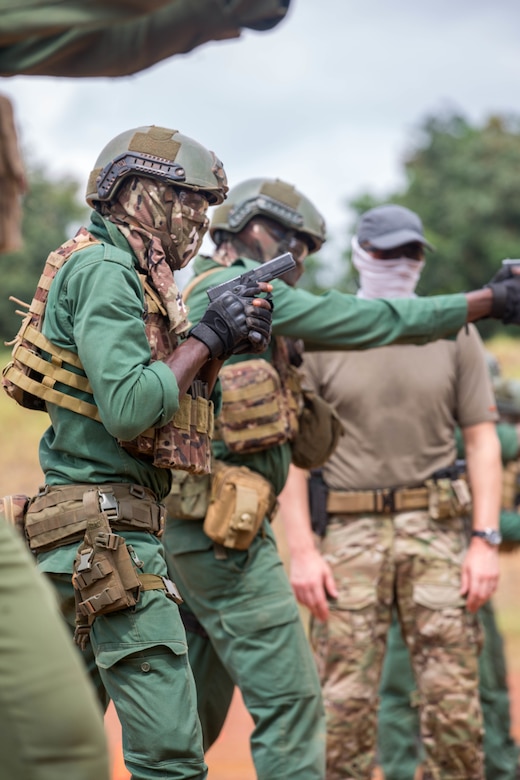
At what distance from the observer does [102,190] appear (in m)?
4.43

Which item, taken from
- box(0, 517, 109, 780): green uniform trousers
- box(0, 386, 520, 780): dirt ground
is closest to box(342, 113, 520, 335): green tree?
box(0, 386, 520, 780): dirt ground

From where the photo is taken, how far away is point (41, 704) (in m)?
2.96

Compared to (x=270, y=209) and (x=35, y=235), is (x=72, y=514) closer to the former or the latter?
(x=270, y=209)

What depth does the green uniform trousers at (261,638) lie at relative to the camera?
5.10 metres

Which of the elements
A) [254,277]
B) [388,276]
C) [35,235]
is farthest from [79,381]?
[35,235]

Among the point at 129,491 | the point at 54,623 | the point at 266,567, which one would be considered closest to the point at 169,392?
the point at 129,491

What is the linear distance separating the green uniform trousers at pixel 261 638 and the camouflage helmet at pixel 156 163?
1547 mm

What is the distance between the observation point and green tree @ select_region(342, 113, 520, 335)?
36938 mm

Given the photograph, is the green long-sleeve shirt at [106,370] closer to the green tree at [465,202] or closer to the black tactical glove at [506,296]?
the black tactical glove at [506,296]

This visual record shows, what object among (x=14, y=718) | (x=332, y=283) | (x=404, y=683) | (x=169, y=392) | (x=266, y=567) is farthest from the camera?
(x=332, y=283)

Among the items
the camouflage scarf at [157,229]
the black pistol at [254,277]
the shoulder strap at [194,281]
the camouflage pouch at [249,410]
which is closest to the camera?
the camouflage scarf at [157,229]

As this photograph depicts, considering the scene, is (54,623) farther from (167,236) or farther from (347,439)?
(347,439)

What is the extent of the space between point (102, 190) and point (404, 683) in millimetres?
4385

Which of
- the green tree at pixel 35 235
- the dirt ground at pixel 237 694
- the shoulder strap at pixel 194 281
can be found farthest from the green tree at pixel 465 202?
the shoulder strap at pixel 194 281
